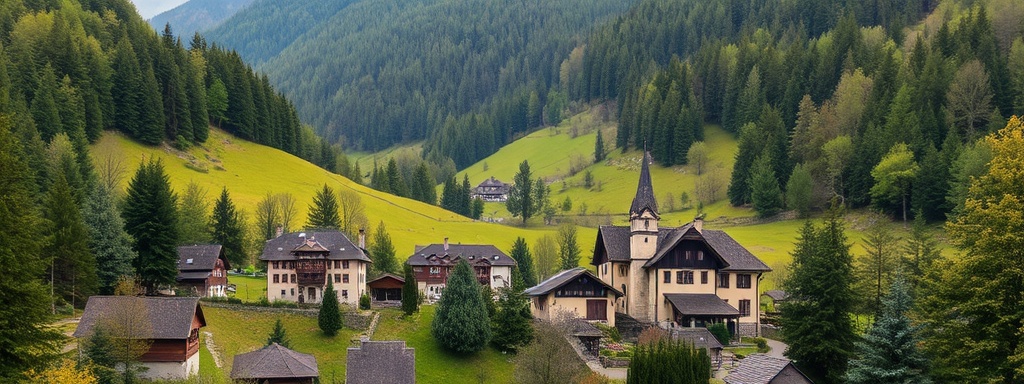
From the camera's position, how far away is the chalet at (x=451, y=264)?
97688 mm

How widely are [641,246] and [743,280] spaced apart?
30.5 ft

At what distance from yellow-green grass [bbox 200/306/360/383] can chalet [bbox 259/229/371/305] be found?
1057 cm

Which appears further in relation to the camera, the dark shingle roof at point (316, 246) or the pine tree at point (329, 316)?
the dark shingle roof at point (316, 246)

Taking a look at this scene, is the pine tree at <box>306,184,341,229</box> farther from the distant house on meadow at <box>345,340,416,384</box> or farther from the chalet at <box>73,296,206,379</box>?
the chalet at <box>73,296,206,379</box>

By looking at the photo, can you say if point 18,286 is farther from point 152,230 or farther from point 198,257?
point 198,257

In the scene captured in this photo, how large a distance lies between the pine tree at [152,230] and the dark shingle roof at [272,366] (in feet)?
63.3

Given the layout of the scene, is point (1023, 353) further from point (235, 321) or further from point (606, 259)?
point (235, 321)

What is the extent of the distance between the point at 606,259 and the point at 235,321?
32.4 metres

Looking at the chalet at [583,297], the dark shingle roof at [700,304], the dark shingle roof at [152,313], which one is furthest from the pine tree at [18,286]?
the dark shingle roof at [700,304]

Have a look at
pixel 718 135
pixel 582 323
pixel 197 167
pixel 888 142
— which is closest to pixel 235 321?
pixel 582 323

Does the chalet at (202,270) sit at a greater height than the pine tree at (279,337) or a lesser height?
greater

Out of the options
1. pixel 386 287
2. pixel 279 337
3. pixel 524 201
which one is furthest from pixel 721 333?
pixel 524 201

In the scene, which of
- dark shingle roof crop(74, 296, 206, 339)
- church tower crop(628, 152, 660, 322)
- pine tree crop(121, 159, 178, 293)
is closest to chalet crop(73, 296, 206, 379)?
dark shingle roof crop(74, 296, 206, 339)

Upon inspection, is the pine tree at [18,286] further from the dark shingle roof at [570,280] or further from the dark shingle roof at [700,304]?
the dark shingle roof at [700,304]
